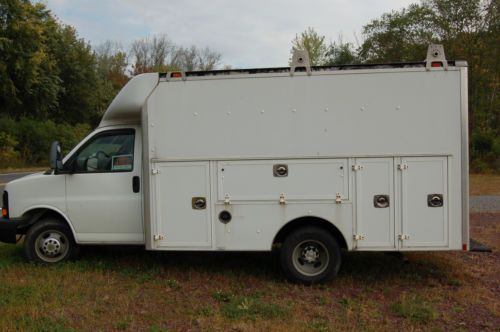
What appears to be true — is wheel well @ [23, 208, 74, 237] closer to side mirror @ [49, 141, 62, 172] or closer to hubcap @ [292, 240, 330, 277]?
side mirror @ [49, 141, 62, 172]

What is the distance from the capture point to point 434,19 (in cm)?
3050

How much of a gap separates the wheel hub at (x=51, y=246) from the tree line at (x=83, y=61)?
2377 cm

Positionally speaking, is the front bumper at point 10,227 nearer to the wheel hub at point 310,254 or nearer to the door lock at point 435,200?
the wheel hub at point 310,254

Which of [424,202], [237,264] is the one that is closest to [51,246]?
[237,264]

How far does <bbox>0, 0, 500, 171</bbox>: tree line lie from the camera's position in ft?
92.6

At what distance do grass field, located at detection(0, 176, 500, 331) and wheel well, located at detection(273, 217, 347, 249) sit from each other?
0.57 meters

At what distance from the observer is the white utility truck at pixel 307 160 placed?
548cm

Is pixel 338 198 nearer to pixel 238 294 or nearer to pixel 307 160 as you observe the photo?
pixel 307 160

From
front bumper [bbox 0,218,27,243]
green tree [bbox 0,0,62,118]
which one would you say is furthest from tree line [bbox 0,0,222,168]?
front bumper [bbox 0,218,27,243]

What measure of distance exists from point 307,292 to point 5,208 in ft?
13.9

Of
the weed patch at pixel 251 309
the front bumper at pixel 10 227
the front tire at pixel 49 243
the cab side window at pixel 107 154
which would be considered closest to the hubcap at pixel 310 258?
the weed patch at pixel 251 309

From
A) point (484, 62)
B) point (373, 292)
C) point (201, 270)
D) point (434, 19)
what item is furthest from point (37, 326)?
point (434, 19)

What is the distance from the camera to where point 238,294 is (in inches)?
220

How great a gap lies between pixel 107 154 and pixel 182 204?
1.39m
